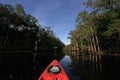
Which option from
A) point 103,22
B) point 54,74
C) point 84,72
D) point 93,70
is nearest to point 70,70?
point 84,72

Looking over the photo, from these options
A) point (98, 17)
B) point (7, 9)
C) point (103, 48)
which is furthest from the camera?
point (103, 48)

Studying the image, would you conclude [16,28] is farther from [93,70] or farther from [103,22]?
[93,70]

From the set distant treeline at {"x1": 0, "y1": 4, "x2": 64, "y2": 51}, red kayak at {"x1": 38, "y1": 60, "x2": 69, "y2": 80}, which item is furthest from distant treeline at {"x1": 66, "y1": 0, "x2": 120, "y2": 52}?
red kayak at {"x1": 38, "y1": 60, "x2": 69, "y2": 80}

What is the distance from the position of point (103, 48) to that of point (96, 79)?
214ft

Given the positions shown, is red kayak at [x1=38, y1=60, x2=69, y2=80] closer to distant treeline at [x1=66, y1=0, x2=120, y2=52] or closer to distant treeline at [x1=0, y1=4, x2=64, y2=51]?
distant treeline at [x1=66, y1=0, x2=120, y2=52]

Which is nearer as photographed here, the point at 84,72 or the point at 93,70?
the point at 84,72

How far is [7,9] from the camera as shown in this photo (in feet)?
205

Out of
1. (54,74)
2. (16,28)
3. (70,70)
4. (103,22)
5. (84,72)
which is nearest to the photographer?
(54,74)

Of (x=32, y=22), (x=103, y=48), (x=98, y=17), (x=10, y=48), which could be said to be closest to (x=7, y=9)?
(x=10, y=48)

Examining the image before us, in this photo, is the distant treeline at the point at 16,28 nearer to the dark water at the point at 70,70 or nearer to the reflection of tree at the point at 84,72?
the dark water at the point at 70,70

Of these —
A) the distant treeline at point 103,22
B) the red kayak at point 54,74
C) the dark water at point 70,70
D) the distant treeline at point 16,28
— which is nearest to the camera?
the red kayak at point 54,74

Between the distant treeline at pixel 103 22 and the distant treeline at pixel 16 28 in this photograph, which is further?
the distant treeline at pixel 16 28

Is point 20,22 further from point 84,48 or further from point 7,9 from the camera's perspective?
point 84,48

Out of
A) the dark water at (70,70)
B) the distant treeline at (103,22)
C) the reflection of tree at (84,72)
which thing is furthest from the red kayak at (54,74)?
the distant treeline at (103,22)
